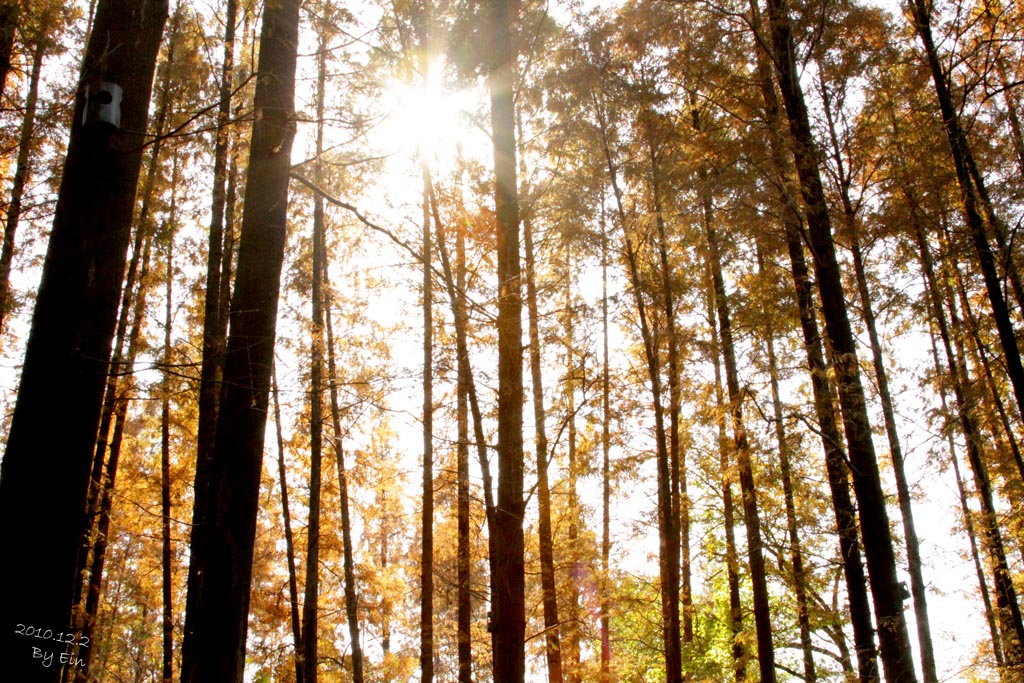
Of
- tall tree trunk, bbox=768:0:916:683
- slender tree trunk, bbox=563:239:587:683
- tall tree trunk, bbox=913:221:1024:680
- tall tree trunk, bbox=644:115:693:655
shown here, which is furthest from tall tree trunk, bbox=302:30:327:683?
tall tree trunk, bbox=913:221:1024:680

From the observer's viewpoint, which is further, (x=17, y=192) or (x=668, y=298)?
(x=668, y=298)

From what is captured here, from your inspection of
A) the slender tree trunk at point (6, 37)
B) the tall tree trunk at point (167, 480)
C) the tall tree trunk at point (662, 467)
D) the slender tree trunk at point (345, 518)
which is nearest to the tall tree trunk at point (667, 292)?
the tall tree trunk at point (662, 467)

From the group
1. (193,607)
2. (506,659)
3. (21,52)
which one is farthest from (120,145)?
(21,52)

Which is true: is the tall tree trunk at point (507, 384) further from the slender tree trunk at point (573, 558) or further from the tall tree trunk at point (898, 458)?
the tall tree trunk at point (898, 458)

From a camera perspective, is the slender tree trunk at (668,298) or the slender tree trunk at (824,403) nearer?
the slender tree trunk at (824,403)

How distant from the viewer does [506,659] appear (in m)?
3.92

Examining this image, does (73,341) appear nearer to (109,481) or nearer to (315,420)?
(315,420)

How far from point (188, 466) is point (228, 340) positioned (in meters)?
7.71

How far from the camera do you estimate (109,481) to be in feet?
23.3

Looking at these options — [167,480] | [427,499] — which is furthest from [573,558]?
[167,480]

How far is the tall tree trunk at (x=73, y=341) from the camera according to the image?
70.6 inches

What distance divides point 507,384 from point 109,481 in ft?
18.6

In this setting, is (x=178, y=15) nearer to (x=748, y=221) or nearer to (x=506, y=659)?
(x=748, y=221)

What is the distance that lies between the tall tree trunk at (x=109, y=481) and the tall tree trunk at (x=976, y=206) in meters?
7.53
